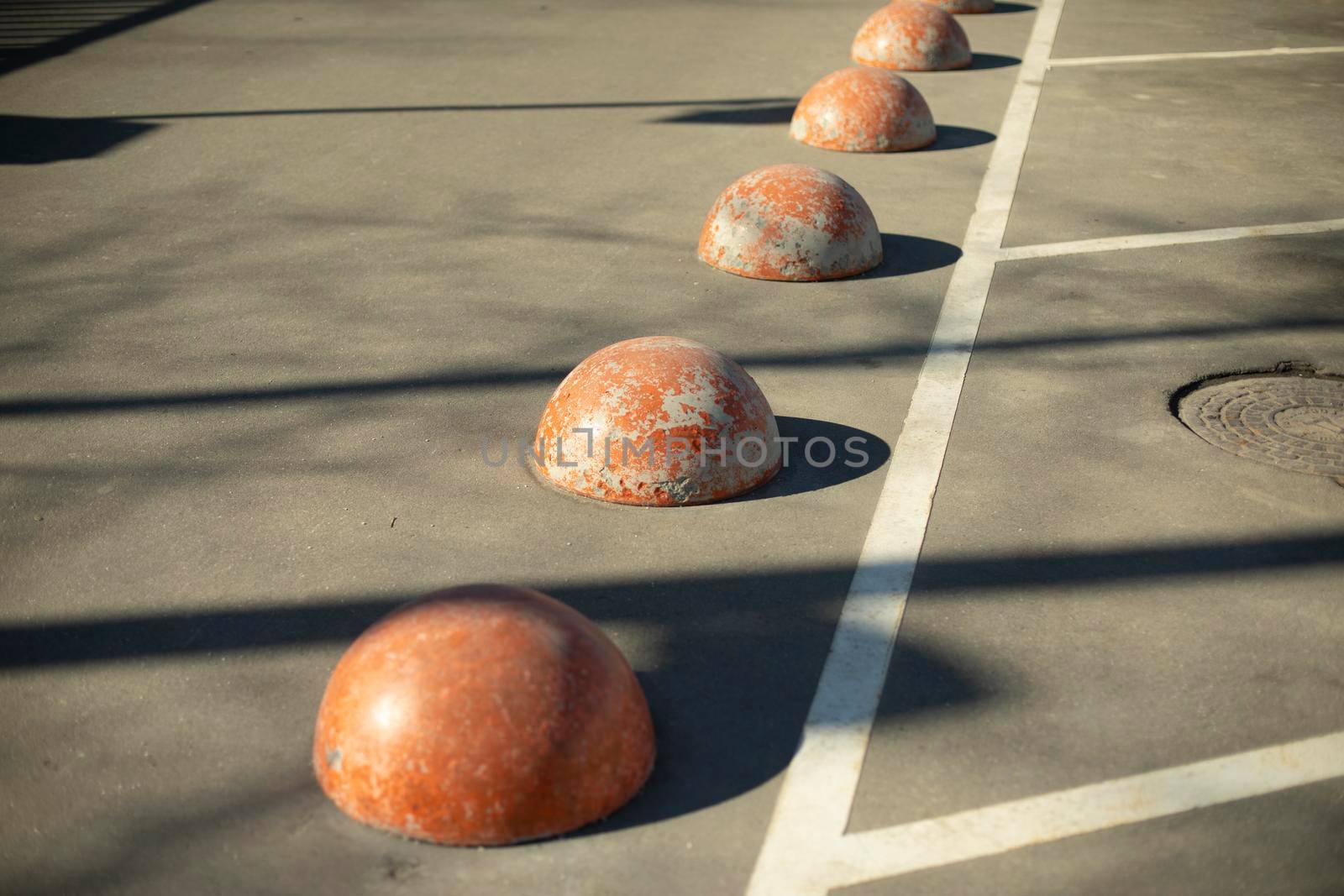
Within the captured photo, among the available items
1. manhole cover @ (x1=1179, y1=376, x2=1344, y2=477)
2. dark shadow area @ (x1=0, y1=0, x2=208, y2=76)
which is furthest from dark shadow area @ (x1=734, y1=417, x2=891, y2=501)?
dark shadow area @ (x1=0, y1=0, x2=208, y2=76)

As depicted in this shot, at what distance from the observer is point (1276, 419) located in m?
5.78

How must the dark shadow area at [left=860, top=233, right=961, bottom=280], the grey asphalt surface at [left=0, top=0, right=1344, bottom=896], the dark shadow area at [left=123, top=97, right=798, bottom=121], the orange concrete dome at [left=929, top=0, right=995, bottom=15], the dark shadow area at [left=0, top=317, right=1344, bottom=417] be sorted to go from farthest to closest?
the orange concrete dome at [left=929, top=0, right=995, bottom=15]
the dark shadow area at [left=123, top=97, right=798, bottom=121]
the dark shadow area at [left=860, top=233, right=961, bottom=280]
the dark shadow area at [left=0, top=317, right=1344, bottom=417]
the grey asphalt surface at [left=0, top=0, right=1344, bottom=896]

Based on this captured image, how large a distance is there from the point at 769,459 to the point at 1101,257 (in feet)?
12.4

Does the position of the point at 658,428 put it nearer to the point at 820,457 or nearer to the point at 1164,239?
the point at 820,457

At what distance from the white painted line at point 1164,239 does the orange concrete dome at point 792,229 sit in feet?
3.52

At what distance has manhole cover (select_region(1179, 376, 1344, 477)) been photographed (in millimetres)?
5469

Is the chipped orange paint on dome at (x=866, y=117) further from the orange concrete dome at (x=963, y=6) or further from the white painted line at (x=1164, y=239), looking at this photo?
the orange concrete dome at (x=963, y=6)

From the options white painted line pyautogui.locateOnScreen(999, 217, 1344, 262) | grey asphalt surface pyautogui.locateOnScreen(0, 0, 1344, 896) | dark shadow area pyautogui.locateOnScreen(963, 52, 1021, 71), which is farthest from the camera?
dark shadow area pyautogui.locateOnScreen(963, 52, 1021, 71)

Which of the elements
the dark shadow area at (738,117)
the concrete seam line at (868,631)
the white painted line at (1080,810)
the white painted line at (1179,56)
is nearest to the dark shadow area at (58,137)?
the dark shadow area at (738,117)

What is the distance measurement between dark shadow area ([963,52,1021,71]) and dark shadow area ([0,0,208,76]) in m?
9.57

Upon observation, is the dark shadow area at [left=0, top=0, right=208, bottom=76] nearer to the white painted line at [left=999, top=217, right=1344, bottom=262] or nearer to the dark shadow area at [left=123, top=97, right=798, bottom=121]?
the dark shadow area at [left=123, top=97, right=798, bottom=121]

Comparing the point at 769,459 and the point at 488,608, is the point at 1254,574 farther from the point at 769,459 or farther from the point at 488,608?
the point at 488,608

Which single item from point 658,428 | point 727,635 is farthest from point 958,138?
point 727,635

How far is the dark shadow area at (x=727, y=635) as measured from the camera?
3.66 m
